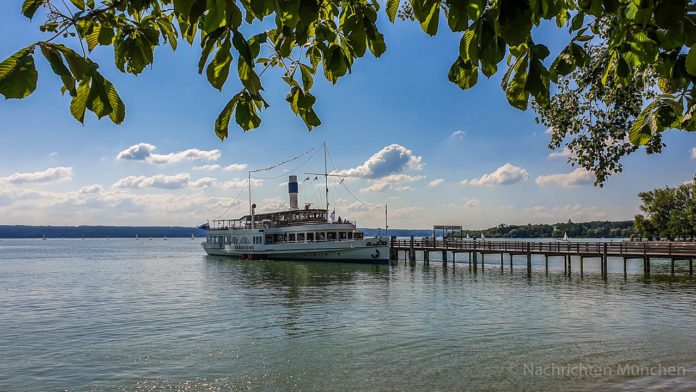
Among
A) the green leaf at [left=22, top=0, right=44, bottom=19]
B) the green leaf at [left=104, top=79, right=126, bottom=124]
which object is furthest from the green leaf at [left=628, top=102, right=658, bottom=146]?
the green leaf at [left=22, top=0, right=44, bottom=19]

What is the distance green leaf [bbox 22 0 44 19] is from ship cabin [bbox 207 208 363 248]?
174 ft

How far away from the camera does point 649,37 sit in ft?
10.4

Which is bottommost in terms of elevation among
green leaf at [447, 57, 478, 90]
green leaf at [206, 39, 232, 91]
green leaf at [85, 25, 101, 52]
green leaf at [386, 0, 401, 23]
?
green leaf at [206, 39, 232, 91]

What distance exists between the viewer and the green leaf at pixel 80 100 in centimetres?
222

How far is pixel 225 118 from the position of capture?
2754 mm

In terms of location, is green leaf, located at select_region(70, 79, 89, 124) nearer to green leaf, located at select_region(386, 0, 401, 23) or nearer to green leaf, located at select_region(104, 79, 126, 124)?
green leaf, located at select_region(104, 79, 126, 124)

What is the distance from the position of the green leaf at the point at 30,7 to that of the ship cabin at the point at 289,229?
53.1m

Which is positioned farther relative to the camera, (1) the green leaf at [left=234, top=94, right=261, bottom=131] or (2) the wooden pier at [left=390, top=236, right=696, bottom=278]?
(2) the wooden pier at [left=390, top=236, right=696, bottom=278]

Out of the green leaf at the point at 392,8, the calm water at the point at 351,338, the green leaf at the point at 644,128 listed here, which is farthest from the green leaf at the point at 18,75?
the calm water at the point at 351,338

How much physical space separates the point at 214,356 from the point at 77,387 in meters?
3.76

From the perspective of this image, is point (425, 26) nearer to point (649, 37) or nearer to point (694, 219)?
point (649, 37)

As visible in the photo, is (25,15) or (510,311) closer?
(25,15)

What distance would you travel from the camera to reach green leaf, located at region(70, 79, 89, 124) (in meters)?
2.22

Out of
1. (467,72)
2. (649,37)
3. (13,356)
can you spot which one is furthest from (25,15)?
(13,356)
